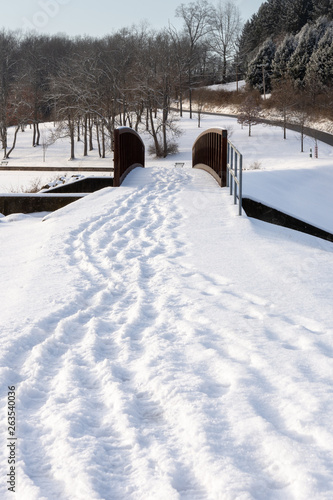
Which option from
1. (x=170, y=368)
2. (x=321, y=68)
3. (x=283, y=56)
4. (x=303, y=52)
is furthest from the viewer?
(x=283, y=56)

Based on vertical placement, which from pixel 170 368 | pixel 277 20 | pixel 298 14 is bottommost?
pixel 170 368

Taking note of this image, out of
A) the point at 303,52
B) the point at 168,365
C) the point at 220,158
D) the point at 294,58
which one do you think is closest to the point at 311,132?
the point at 294,58

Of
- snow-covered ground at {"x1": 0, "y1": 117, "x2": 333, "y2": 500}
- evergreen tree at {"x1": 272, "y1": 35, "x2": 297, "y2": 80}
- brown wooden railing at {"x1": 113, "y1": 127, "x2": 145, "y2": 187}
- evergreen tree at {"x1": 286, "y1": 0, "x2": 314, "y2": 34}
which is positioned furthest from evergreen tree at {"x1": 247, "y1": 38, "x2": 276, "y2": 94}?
snow-covered ground at {"x1": 0, "y1": 117, "x2": 333, "y2": 500}

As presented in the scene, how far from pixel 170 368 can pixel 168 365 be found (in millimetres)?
46

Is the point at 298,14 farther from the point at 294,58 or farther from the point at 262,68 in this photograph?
the point at 294,58

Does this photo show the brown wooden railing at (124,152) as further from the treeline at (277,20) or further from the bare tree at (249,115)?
the treeline at (277,20)

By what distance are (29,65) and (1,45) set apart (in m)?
4.13

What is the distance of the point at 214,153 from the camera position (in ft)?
44.0

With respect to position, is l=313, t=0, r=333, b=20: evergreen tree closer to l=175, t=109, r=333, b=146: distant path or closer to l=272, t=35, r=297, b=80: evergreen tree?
l=272, t=35, r=297, b=80: evergreen tree

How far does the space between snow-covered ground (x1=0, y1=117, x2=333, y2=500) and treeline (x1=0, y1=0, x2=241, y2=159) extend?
1322 inches

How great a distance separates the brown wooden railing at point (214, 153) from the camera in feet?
37.4

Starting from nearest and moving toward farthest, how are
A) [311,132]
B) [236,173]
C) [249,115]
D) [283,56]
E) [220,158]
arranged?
[236,173]
[220,158]
[311,132]
[249,115]
[283,56]

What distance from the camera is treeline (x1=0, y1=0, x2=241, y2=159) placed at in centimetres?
4600

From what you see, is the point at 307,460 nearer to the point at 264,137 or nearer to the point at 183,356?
the point at 183,356
